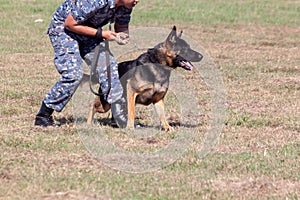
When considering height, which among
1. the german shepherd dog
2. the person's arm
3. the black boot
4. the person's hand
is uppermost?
the person's arm

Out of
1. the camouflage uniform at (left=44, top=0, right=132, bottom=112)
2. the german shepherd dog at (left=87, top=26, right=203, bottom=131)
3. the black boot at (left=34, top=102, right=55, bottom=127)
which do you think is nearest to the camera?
the camouflage uniform at (left=44, top=0, right=132, bottom=112)

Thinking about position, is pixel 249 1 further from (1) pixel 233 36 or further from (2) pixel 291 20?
(1) pixel 233 36

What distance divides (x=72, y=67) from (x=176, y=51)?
4.25 feet

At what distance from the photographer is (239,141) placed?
8289 mm

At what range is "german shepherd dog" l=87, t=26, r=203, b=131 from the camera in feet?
29.3

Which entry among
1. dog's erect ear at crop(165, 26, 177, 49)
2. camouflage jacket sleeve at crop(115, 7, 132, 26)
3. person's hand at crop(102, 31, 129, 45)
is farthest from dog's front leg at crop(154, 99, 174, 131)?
person's hand at crop(102, 31, 129, 45)

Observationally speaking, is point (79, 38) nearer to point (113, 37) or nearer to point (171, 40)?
point (113, 37)

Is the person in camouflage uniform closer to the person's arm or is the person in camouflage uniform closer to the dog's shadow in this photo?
the person's arm

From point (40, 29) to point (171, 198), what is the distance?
13.7 meters

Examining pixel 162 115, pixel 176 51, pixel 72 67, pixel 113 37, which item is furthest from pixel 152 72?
pixel 72 67

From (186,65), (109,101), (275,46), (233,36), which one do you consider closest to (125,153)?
(109,101)

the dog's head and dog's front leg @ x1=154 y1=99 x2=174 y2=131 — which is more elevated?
the dog's head

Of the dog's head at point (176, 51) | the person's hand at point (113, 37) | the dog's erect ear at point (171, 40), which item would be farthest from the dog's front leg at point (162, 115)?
the person's hand at point (113, 37)

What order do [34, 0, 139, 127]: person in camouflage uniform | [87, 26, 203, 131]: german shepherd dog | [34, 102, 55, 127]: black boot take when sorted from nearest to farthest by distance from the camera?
[34, 0, 139, 127]: person in camouflage uniform < [34, 102, 55, 127]: black boot < [87, 26, 203, 131]: german shepherd dog
